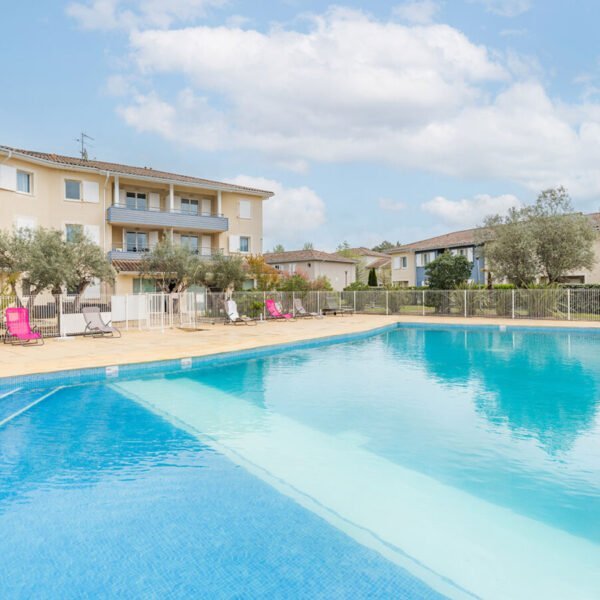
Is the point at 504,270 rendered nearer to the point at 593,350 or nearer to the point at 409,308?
the point at 409,308

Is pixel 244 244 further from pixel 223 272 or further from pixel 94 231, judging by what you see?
pixel 223 272

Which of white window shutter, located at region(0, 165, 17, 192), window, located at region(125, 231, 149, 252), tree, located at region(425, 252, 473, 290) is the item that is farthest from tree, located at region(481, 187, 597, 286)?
white window shutter, located at region(0, 165, 17, 192)

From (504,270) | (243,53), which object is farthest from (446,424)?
(504,270)

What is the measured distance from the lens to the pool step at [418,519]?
145 inches

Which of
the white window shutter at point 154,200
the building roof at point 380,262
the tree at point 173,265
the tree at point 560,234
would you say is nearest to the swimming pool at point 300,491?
the tree at point 173,265

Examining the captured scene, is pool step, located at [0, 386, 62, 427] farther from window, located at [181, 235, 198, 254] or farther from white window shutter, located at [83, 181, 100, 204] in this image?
window, located at [181, 235, 198, 254]

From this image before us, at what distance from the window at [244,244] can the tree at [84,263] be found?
54.1 ft

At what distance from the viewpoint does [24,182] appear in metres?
25.4

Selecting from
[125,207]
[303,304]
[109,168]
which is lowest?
[303,304]

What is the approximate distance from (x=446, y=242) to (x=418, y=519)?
38.8 meters

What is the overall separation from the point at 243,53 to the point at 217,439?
13684 mm

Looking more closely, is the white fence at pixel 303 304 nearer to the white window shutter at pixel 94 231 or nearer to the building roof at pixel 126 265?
the building roof at pixel 126 265

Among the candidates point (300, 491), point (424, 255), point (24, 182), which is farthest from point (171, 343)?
point (424, 255)

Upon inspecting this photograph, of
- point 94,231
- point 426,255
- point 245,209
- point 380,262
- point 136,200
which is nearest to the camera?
point 94,231
